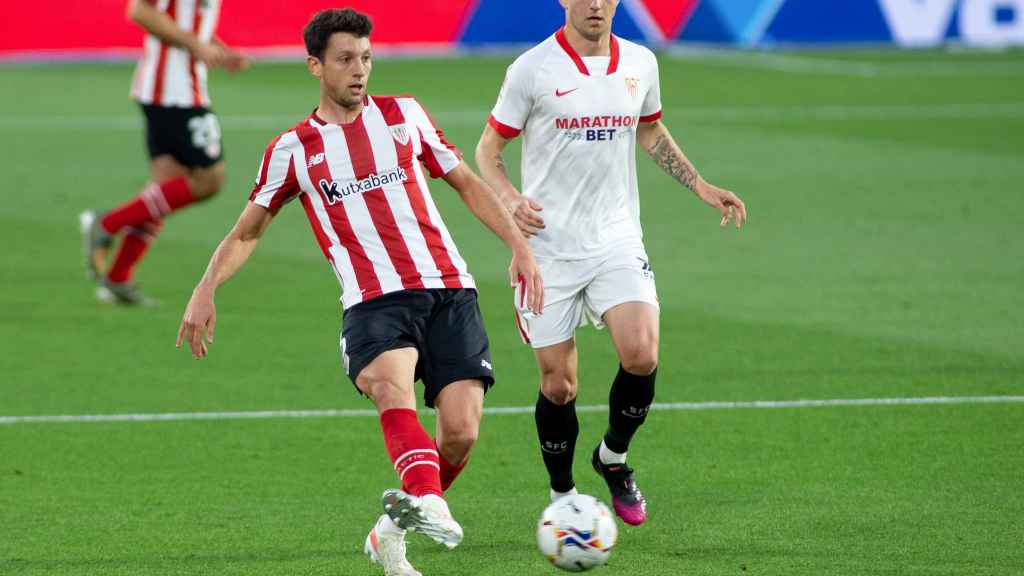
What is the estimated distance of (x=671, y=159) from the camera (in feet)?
23.4

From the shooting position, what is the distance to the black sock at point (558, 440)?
6745 mm

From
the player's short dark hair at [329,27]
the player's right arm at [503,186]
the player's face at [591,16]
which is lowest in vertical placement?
the player's right arm at [503,186]

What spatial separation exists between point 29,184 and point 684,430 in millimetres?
10310

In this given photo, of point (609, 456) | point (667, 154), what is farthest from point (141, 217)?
point (609, 456)

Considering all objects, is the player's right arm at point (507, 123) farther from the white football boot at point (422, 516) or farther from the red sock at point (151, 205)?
the red sock at point (151, 205)

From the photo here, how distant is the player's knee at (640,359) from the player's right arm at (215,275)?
1.51 m

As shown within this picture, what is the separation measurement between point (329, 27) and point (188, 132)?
5627 millimetres

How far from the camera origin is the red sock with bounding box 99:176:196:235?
1135 centimetres

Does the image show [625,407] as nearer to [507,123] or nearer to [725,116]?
[507,123]

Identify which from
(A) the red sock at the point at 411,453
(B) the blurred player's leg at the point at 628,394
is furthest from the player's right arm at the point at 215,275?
(B) the blurred player's leg at the point at 628,394

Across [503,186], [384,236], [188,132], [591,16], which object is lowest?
[188,132]

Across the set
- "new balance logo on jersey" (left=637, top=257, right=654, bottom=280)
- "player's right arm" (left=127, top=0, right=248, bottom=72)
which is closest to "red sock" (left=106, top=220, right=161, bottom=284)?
"player's right arm" (left=127, top=0, right=248, bottom=72)

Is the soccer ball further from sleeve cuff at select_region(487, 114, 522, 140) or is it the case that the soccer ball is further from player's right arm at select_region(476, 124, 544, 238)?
sleeve cuff at select_region(487, 114, 522, 140)

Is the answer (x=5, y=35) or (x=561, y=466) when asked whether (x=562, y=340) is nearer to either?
(x=561, y=466)
